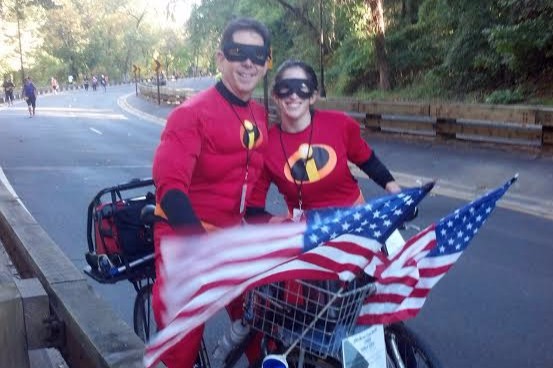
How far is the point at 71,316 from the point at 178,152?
81cm

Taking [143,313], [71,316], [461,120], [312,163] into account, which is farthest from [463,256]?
[461,120]

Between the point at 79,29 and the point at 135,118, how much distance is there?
7279cm

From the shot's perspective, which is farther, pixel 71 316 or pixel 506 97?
pixel 506 97

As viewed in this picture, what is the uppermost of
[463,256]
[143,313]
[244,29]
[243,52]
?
[244,29]

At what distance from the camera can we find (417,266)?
2730mm

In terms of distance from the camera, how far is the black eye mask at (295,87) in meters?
3.48

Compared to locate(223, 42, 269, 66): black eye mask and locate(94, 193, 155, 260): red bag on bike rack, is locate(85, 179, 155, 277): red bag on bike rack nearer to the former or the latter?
locate(94, 193, 155, 260): red bag on bike rack

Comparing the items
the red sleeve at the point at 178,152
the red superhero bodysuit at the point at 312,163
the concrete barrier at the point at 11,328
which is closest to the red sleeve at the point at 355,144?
the red superhero bodysuit at the point at 312,163

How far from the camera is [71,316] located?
119 inches

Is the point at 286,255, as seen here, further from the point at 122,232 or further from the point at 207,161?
the point at 122,232

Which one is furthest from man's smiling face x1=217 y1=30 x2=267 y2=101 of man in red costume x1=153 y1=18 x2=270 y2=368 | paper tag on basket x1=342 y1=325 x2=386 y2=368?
paper tag on basket x1=342 y1=325 x2=386 y2=368

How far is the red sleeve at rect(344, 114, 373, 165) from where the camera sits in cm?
372

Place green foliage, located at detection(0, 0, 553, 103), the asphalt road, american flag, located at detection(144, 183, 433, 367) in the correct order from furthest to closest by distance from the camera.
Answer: green foliage, located at detection(0, 0, 553, 103) < the asphalt road < american flag, located at detection(144, 183, 433, 367)

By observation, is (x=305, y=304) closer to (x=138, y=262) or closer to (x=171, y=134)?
(x=171, y=134)
